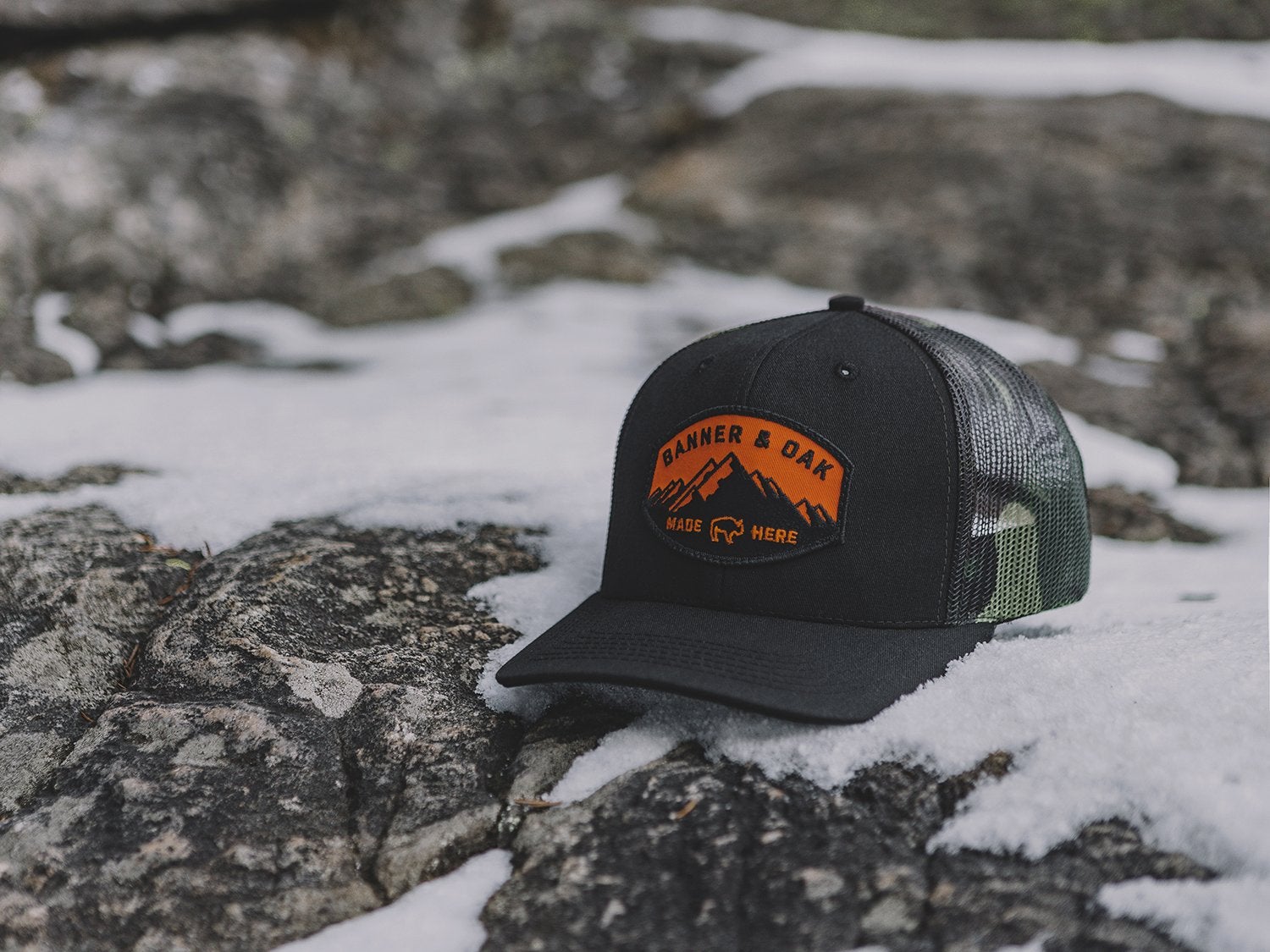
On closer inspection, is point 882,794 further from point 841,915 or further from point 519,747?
point 519,747

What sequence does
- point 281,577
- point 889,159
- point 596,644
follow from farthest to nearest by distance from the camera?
point 889,159, point 281,577, point 596,644

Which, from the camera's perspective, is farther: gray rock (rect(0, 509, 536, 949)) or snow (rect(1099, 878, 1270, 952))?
gray rock (rect(0, 509, 536, 949))

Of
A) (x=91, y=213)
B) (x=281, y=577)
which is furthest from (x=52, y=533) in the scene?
(x=91, y=213)

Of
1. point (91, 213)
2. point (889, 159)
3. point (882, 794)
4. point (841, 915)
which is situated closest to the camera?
point (841, 915)

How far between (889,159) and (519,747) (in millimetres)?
4790

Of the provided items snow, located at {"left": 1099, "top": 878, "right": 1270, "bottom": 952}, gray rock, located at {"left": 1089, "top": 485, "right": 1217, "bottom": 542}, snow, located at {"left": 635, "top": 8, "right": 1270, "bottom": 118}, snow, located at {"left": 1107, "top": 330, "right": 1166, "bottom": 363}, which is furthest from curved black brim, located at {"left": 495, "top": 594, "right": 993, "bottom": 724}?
snow, located at {"left": 635, "top": 8, "right": 1270, "bottom": 118}

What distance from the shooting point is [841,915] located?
1.22 metres

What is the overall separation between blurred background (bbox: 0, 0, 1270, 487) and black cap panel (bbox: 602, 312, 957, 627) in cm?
220

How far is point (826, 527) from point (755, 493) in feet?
0.46

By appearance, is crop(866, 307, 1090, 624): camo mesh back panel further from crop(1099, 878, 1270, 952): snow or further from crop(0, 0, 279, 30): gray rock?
crop(0, 0, 279, 30): gray rock

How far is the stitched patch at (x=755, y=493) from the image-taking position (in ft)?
5.41

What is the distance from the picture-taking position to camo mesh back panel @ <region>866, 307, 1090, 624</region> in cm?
169

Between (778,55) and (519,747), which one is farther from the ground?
(778,55)

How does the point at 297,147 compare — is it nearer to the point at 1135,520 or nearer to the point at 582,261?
the point at 582,261
